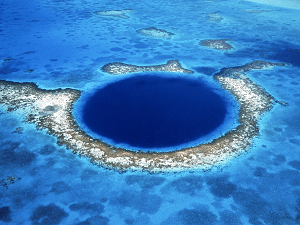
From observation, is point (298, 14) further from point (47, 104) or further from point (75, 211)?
point (75, 211)

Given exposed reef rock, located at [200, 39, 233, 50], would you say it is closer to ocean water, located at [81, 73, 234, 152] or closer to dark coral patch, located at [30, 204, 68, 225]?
ocean water, located at [81, 73, 234, 152]

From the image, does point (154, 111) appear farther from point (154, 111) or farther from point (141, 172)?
point (141, 172)

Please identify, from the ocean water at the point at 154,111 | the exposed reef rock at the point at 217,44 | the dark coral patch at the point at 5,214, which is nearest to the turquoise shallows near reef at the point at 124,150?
the ocean water at the point at 154,111

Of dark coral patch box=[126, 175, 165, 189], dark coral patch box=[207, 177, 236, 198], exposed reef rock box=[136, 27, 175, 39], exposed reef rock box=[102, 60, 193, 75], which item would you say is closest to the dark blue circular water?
exposed reef rock box=[102, 60, 193, 75]

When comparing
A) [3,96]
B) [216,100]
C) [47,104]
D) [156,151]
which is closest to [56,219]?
[156,151]

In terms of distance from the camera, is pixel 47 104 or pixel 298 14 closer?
pixel 47 104

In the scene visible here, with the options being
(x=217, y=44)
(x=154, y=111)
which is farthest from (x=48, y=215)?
(x=217, y=44)
